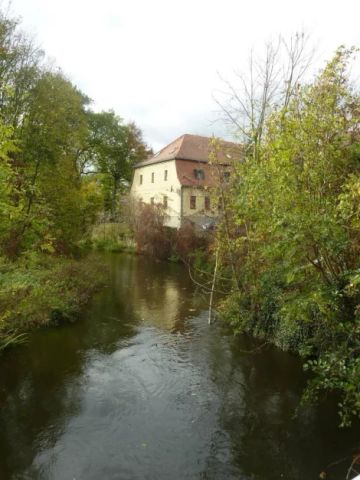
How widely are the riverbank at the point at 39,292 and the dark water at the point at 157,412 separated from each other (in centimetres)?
56

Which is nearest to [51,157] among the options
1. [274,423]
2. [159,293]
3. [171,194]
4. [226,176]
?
[159,293]

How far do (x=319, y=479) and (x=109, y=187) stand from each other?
40.3 m

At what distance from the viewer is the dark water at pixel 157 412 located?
19.9 feet

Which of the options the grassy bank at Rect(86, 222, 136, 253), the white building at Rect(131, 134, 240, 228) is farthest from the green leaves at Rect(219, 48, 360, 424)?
the grassy bank at Rect(86, 222, 136, 253)

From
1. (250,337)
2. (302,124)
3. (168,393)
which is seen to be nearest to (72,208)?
(250,337)

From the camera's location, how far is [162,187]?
111 feet

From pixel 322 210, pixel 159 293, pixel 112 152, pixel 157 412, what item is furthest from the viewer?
pixel 112 152

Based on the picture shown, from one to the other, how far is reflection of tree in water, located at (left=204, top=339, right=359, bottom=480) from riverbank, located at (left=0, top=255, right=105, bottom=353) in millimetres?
4939

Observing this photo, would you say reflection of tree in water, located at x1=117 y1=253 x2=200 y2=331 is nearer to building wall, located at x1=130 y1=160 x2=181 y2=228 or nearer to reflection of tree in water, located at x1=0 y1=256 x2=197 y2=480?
reflection of tree in water, located at x1=0 y1=256 x2=197 y2=480

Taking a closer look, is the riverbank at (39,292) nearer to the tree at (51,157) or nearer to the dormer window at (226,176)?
the tree at (51,157)

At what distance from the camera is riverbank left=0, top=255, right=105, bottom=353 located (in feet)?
27.6

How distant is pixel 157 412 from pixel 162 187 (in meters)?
27.5

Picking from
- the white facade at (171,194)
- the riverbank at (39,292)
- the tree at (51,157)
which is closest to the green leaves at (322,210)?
the riverbank at (39,292)

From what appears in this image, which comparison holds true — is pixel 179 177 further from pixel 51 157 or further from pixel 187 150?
pixel 51 157
